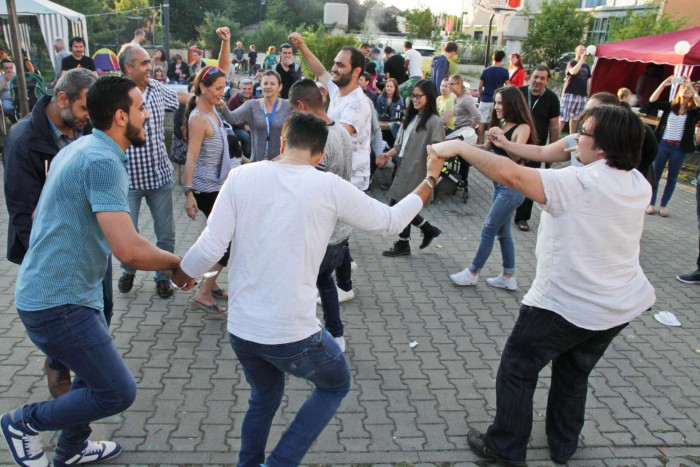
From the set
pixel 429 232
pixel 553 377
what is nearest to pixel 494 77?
pixel 429 232

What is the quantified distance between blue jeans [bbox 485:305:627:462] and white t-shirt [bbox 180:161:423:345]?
1181mm

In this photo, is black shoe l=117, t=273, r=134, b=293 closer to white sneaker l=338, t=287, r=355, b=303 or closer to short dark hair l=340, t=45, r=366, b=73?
white sneaker l=338, t=287, r=355, b=303

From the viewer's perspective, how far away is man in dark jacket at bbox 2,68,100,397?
3.08 m

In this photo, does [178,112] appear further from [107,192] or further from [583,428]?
[583,428]

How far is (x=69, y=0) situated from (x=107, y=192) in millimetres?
36299

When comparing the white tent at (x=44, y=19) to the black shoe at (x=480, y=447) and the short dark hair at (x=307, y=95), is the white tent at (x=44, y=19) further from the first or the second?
the black shoe at (x=480, y=447)

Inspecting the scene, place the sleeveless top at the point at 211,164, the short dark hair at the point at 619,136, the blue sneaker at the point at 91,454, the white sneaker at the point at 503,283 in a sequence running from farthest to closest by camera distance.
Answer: the white sneaker at the point at 503,283
the sleeveless top at the point at 211,164
the blue sneaker at the point at 91,454
the short dark hair at the point at 619,136

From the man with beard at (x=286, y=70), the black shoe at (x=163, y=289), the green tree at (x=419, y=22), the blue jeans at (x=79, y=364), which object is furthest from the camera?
the green tree at (x=419, y=22)

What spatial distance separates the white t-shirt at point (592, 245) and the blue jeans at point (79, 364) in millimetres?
2083

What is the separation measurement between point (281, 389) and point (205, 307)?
2.28m

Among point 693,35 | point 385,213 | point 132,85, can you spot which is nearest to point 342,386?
point 385,213

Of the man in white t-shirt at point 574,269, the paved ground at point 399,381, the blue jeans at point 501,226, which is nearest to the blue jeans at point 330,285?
the paved ground at point 399,381

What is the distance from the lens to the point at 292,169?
2459 millimetres

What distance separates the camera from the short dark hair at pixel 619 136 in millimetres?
2709
